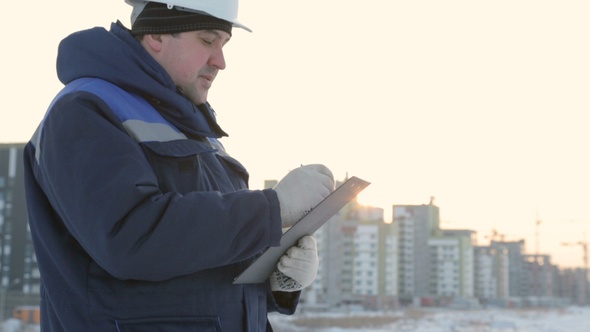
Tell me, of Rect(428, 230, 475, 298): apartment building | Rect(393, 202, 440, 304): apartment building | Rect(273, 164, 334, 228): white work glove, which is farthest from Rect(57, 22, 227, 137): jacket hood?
Rect(428, 230, 475, 298): apartment building

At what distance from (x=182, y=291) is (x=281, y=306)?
0.88 feet

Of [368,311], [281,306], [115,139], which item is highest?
[115,139]

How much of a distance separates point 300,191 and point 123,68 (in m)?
0.22

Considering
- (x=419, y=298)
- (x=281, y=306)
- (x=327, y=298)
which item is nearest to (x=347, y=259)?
(x=327, y=298)

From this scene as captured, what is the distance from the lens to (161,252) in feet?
2.66

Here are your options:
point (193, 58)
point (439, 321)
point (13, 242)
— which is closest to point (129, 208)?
point (193, 58)

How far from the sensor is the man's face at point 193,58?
0.98m

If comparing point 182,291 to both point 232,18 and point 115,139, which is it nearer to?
point 115,139

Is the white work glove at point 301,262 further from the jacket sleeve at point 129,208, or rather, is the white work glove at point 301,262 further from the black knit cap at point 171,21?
the black knit cap at point 171,21

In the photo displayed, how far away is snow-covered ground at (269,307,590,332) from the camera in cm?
4018

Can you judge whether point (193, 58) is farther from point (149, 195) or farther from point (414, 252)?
point (414, 252)

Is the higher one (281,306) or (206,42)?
(206,42)

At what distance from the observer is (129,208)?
2.61 feet

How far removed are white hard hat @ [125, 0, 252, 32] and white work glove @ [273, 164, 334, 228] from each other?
0.66 ft
